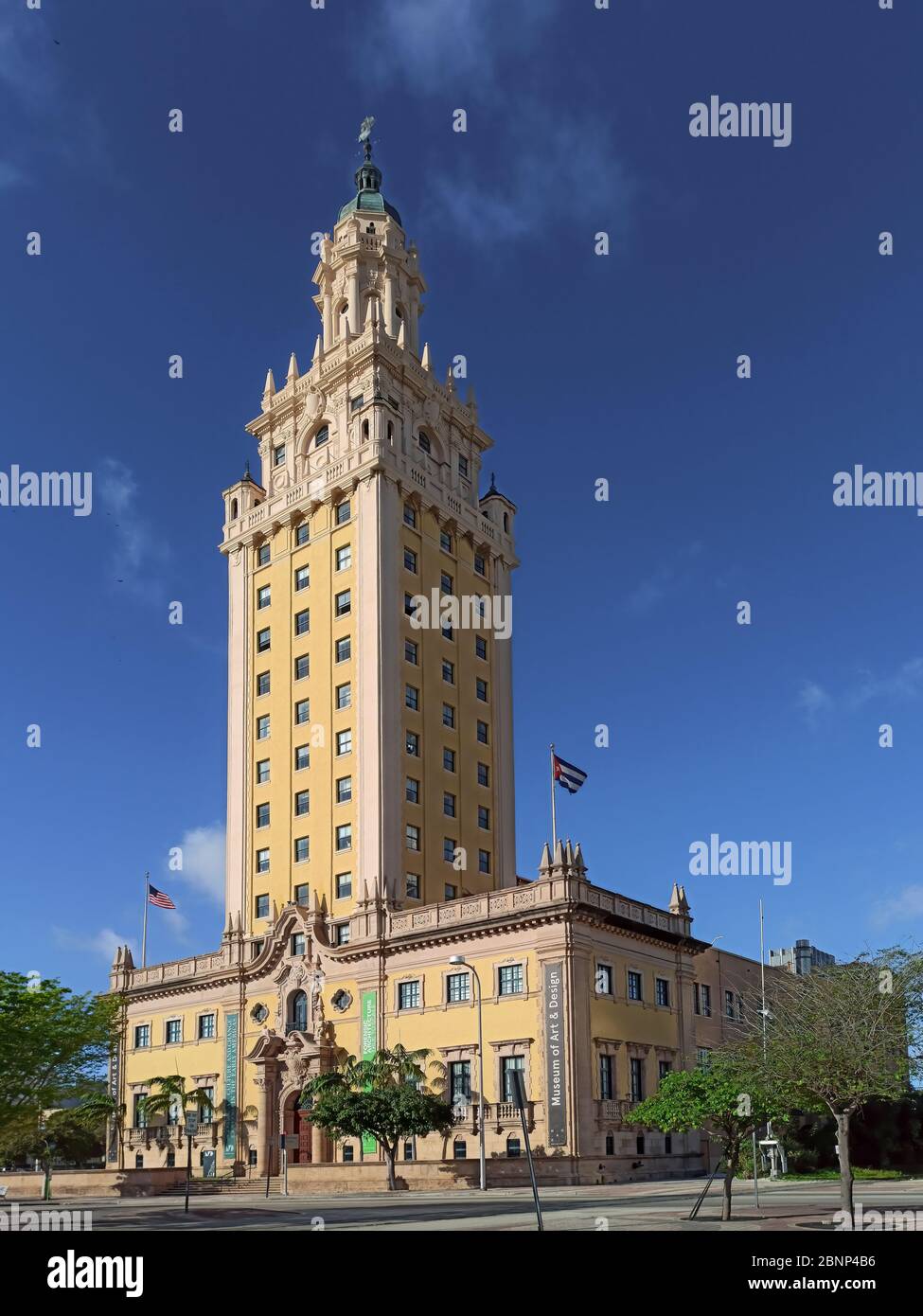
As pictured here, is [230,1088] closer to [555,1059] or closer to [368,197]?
[555,1059]

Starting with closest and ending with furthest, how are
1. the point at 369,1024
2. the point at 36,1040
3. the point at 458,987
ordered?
the point at 36,1040 → the point at 458,987 → the point at 369,1024

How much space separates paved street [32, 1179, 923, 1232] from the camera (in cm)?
2997

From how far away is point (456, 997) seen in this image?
5862cm

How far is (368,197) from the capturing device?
86.1 metres

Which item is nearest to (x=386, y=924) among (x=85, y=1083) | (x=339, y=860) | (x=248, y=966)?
(x=339, y=860)

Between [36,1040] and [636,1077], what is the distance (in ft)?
89.5

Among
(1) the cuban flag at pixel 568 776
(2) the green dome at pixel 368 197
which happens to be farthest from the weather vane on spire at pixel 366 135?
(1) the cuban flag at pixel 568 776

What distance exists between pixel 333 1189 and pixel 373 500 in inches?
1408

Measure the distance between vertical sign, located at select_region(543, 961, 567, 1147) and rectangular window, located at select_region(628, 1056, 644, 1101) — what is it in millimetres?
4931

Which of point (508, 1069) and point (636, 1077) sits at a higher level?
point (508, 1069)

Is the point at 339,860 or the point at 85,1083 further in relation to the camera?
the point at 339,860

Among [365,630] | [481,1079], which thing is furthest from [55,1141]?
[365,630]
